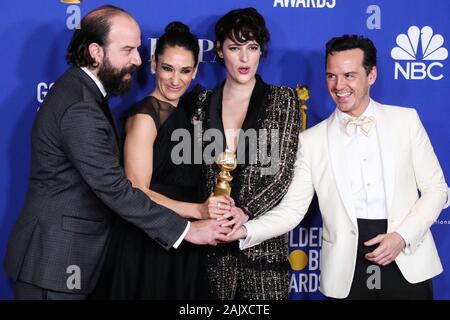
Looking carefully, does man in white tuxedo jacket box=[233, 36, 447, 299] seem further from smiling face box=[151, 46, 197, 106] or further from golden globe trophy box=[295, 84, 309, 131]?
smiling face box=[151, 46, 197, 106]

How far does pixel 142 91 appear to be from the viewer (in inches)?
122

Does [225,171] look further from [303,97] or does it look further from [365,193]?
[303,97]

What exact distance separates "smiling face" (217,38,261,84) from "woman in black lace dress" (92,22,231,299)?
232 mm

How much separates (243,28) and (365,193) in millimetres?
811

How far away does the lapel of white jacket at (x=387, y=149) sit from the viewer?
2.54 metres

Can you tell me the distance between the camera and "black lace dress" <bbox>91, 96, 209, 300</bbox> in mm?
2520

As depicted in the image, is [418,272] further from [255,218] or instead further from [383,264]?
[255,218]

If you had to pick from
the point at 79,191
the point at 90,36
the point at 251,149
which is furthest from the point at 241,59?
the point at 79,191

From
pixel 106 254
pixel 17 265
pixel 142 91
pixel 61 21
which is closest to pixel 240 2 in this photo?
pixel 142 91

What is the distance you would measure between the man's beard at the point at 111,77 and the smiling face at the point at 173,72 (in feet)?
0.69

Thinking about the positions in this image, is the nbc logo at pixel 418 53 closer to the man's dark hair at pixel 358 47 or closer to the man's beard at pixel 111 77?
the man's dark hair at pixel 358 47

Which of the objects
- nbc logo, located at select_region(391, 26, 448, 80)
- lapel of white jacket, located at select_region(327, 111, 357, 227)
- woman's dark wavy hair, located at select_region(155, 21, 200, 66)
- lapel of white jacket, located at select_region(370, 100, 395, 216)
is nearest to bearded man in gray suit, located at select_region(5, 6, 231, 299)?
woman's dark wavy hair, located at select_region(155, 21, 200, 66)

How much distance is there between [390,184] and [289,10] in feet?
3.38

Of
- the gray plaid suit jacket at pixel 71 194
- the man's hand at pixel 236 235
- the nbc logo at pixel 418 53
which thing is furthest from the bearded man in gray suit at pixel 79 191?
the nbc logo at pixel 418 53
